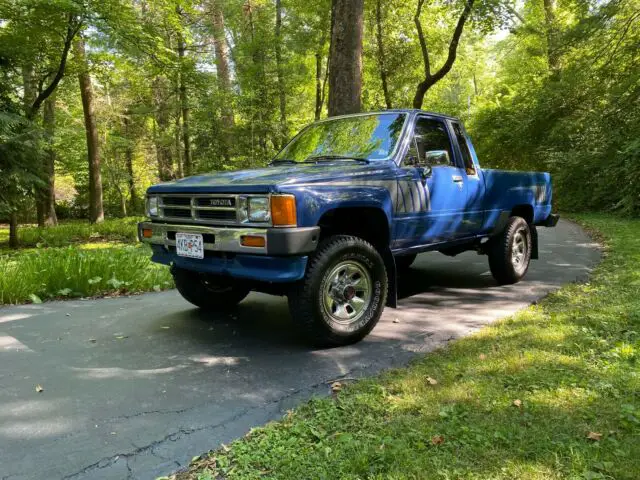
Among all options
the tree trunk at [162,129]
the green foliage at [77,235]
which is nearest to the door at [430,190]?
the green foliage at [77,235]

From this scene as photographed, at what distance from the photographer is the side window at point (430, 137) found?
4.97m

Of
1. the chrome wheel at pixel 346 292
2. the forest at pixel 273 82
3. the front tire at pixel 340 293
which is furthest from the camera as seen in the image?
the forest at pixel 273 82

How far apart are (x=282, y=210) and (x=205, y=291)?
1.93m

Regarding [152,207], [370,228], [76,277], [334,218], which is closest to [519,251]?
[370,228]

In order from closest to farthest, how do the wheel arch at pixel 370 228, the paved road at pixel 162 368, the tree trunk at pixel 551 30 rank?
1. the paved road at pixel 162 368
2. the wheel arch at pixel 370 228
3. the tree trunk at pixel 551 30

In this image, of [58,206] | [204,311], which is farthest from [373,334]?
[58,206]

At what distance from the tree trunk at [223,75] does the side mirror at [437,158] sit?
1398 centimetres

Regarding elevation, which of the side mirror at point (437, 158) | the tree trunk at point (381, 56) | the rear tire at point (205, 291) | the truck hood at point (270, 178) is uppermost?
the tree trunk at point (381, 56)

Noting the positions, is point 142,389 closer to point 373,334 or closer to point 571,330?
point 373,334

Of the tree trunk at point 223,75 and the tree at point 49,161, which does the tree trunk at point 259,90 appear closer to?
the tree trunk at point 223,75

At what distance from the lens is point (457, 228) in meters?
5.36

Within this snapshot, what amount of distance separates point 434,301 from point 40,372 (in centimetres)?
389

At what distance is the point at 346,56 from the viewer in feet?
29.2

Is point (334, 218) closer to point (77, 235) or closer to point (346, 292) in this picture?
point (346, 292)
